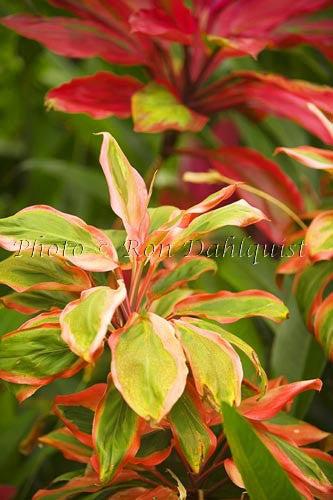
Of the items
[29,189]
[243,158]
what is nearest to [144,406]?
[243,158]

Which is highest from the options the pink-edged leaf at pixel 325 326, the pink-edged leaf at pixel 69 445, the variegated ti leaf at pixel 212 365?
the pink-edged leaf at pixel 325 326

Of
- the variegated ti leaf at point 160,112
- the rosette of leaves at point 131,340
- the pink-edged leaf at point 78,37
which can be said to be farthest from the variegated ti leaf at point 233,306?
the pink-edged leaf at point 78,37

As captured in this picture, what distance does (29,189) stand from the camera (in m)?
1.05

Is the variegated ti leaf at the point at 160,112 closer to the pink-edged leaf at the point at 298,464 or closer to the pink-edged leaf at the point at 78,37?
the pink-edged leaf at the point at 78,37

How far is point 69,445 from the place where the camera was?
58cm

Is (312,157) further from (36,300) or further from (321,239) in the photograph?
(36,300)

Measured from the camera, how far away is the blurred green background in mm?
712

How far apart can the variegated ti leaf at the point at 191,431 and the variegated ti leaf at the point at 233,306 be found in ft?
0.21

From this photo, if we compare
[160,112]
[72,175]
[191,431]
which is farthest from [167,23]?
[191,431]

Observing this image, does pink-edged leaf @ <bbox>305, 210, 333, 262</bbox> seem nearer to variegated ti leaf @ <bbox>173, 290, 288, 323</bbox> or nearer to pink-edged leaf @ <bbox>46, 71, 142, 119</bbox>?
variegated ti leaf @ <bbox>173, 290, 288, 323</bbox>

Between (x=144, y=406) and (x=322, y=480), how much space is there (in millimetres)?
166

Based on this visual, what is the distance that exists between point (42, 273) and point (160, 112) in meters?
0.28

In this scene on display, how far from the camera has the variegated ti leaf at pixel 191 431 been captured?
0.45 metres

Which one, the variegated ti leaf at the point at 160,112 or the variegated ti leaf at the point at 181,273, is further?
the variegated ti leaf at the point at 160,112
